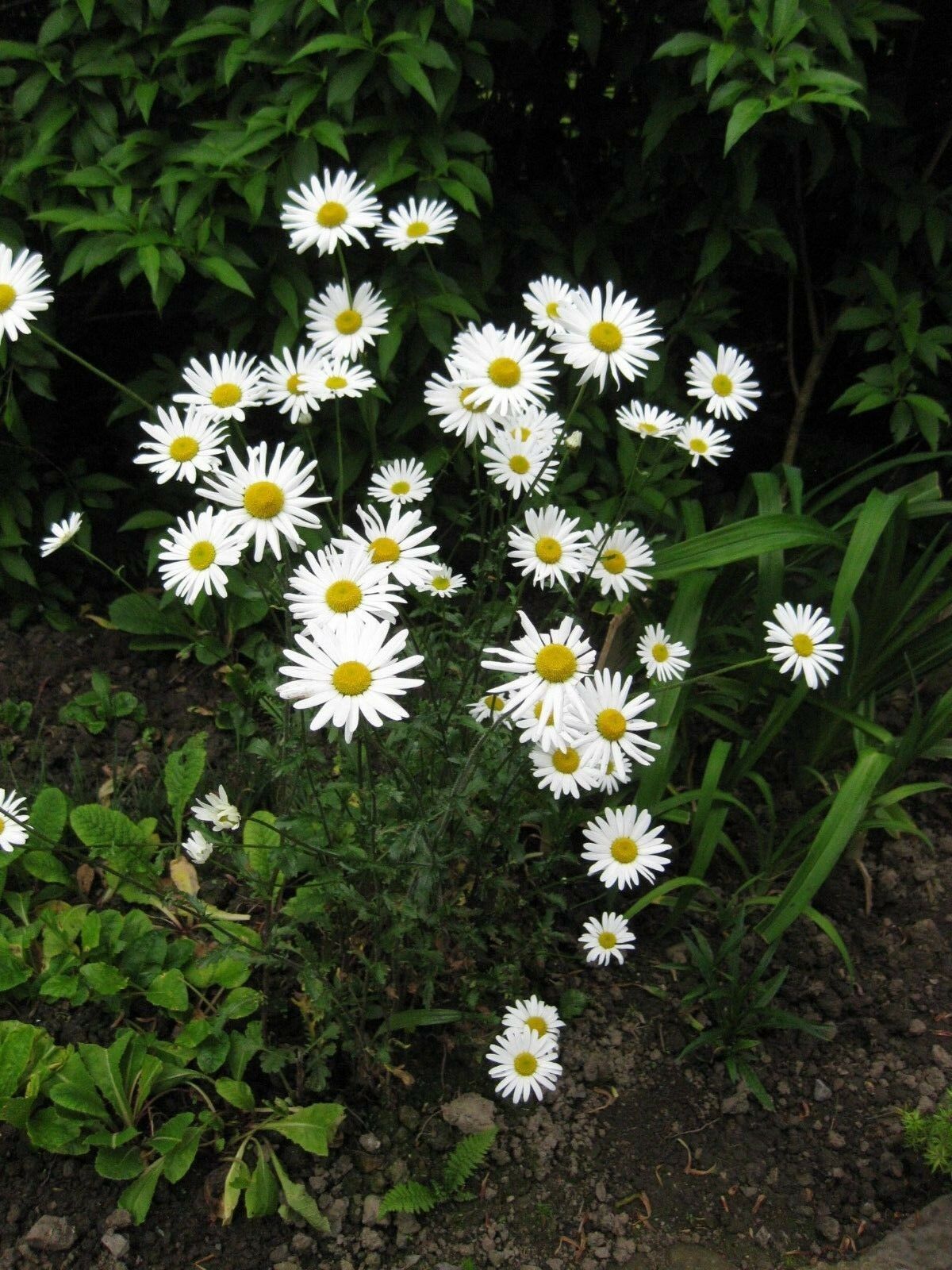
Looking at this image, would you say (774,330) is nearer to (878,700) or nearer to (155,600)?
(878,700)

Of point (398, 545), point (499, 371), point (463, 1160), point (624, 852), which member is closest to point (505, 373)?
point (499, 371)

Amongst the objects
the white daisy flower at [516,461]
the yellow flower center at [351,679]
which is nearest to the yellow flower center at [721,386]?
the white daisy flower at [516,461]

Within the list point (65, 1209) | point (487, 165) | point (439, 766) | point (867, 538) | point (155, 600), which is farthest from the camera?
point (155, 600)

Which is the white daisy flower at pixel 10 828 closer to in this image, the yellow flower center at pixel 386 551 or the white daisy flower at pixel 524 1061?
the yellow flower center at pixel 386 551

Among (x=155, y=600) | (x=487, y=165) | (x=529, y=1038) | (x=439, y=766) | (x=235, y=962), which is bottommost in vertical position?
(x=529, y=1038)

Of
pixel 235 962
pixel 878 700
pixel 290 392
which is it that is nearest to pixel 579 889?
pixel 235 962
